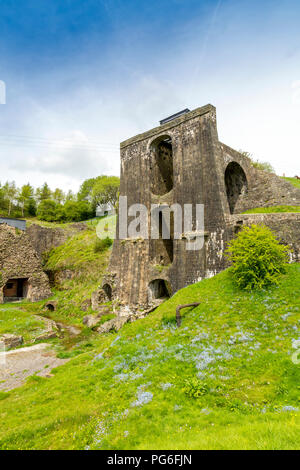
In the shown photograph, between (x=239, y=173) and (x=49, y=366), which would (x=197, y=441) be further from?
(x=239, y=173)

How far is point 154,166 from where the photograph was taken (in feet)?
80.6

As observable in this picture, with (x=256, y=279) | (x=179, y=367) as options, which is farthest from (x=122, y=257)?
(x=179, y=367)

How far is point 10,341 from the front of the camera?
1564cm

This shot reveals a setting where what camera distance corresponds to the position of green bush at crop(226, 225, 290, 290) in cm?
1111

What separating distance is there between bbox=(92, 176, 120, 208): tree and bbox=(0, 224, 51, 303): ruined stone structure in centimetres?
3169

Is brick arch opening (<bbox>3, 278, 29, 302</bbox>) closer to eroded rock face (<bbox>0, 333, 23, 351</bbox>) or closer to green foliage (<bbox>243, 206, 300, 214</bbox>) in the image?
eroded rock face (<bbox>0, 333, 23, 351</bbox>)

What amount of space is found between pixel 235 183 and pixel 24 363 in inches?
846

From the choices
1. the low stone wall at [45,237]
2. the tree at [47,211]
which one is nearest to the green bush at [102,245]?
the low stone wall at [45,237]

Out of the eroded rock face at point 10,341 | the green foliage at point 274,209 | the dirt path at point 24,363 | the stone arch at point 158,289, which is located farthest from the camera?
the stone arch at point 158,289

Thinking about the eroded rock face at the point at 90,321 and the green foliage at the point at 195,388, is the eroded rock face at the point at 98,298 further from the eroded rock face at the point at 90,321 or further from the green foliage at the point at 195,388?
the green foliage at the point at 195,388

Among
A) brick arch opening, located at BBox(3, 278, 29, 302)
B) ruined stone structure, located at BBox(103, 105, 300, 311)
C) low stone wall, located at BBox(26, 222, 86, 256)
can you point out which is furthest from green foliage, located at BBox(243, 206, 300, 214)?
low stone wall, located at BBox(26, 222, 86, 256)

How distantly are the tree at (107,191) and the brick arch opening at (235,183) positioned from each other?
3913 centimetres

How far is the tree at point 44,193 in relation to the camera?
7142 centimetres
